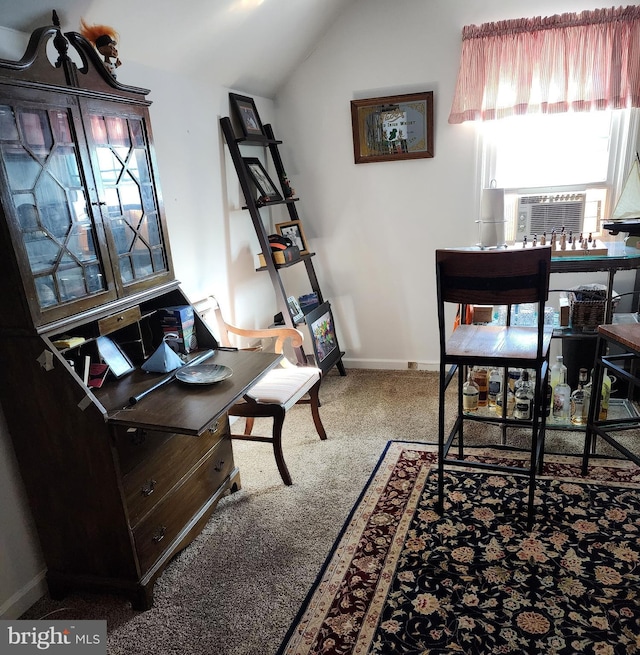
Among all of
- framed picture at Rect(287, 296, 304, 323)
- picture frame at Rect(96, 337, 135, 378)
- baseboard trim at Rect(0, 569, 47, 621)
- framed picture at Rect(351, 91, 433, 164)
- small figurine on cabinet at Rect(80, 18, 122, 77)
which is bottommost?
baseboard trim at Rect(0, 569, 47, 621)

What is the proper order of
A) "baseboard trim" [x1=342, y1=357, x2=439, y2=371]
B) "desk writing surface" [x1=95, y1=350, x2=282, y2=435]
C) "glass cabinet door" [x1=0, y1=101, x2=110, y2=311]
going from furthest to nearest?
"baseboard trim" [x1=342, y1=357, x2=439, y2=371]
"desk writing surface" [x1=95, y1=350, x2=282, y2=435]
"glass cabinet door" [x1=0, y1=101, x2=110, y2=311]

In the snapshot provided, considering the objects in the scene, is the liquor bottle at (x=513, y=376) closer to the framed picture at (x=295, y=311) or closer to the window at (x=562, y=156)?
the window at (x=562, y=156)

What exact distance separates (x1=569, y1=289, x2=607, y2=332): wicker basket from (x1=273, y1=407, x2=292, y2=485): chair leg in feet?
4.99

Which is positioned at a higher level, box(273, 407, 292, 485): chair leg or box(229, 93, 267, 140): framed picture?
box(229, 93, 267, 140): framed picture

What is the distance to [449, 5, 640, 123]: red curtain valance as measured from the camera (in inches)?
112

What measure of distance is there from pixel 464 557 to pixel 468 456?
738 millimetres

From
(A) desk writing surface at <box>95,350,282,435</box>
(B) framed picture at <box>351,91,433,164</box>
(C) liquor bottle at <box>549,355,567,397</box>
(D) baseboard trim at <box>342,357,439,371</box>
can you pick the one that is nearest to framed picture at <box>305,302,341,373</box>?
(D) baseboard trim at <box>342,357,439,371</box>

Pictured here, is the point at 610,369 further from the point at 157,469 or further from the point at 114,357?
the point at 114,357

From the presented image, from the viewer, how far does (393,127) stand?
337cm

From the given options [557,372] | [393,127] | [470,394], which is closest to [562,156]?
[393,127]

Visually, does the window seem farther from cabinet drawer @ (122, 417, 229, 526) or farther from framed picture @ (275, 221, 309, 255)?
cabinet drawer @ (122, 417, 229, 526)

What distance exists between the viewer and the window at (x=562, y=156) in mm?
3076

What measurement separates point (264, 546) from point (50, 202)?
1.47 m

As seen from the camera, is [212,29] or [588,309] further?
[588,309]
